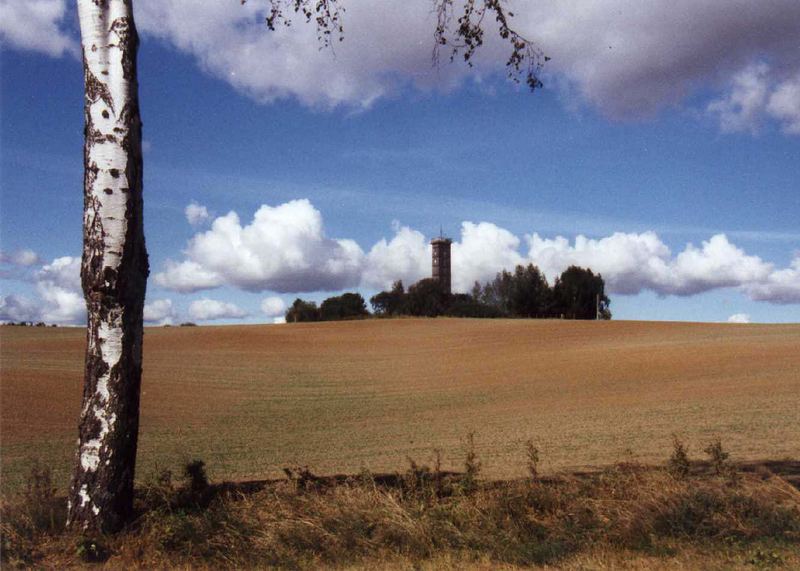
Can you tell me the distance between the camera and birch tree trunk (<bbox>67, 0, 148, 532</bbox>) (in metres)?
6.54

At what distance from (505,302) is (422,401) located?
88294 mm

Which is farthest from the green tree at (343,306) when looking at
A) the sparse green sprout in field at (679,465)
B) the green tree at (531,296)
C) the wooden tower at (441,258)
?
the sparse green sprout in field at (679,465)

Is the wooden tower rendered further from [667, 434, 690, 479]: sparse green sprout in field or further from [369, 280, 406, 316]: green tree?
[667, 434, 690, 479]: sparse green sprout in field

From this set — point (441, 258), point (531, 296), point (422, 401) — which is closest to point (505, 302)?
point (531, 296)

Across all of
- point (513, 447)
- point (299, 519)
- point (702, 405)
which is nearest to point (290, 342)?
point (702, 405)

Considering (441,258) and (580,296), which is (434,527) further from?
(441,258)

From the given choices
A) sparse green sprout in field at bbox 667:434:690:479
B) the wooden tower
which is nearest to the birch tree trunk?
sparse green sprout in field at bbox 667:434:690:479

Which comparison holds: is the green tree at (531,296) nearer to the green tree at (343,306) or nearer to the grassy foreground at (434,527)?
the green tree at (343,306)

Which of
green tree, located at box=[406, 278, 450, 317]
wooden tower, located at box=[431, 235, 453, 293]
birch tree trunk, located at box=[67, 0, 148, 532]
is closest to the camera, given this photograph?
birch tree trunk, located at box=[67, 0, 148, 532]

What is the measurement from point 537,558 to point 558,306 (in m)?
101

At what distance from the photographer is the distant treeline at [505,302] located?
104 metres

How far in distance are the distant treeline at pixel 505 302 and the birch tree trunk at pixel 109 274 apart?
91.9 meters

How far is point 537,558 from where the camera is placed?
586cm

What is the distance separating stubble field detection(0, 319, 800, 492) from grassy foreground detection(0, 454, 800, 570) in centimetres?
228
